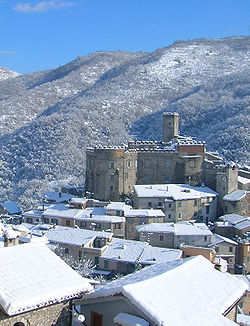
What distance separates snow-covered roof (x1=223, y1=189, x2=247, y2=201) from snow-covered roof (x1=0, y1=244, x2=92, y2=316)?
139 ft

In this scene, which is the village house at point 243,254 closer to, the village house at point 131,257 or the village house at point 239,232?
Result: the village house at point 239,232

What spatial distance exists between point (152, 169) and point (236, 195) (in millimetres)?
10941

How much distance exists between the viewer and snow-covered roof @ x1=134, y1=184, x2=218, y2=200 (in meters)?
51.9

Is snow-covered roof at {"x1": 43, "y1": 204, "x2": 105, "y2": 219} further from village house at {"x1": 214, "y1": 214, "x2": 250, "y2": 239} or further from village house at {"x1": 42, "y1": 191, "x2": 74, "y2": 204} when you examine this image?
village house at {"x1": 214, "y1": 214, "x2": 250, "y2": 239}

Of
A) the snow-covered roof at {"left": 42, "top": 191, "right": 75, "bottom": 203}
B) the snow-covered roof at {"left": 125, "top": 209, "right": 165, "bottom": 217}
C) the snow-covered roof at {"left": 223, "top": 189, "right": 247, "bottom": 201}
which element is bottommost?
the snow-covered roof at {"left": 42, "top": 191, "right": 75, "bottom": 203}

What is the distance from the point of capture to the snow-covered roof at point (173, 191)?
5191cm

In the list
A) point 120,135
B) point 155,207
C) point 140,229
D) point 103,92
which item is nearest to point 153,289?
point 140,229

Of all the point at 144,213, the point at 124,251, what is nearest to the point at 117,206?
the point at 144,213

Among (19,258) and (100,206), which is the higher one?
(19,258)

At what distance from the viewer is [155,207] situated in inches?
2064

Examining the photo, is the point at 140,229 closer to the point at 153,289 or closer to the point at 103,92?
the point at 153,289

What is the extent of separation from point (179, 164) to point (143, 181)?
510 cm

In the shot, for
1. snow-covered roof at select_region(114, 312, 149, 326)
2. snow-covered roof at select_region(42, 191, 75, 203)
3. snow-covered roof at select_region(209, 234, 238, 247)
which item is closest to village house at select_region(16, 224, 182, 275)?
snow-covered roof at select_region(209, 234, 238, 247)

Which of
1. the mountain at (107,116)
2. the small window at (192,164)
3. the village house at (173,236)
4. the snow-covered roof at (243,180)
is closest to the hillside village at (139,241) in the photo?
the snow-covered roof at (243,180)
